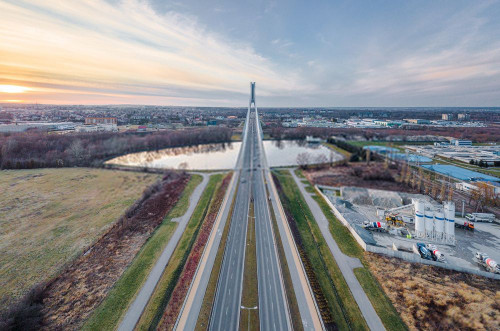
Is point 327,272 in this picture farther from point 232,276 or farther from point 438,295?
point 232,276

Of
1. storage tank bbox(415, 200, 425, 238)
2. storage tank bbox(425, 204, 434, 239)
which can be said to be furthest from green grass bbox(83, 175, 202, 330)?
storage tank bbox(425, 204, 434, 239)

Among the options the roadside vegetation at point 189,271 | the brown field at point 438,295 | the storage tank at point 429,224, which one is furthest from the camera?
the storage tank at point 429,224

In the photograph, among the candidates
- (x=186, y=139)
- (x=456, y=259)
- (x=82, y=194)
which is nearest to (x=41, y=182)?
(x=82, y=194)

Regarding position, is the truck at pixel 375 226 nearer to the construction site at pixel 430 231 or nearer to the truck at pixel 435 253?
the construction site at pixel 430 231

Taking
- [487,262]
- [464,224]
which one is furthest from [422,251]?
[464,224]

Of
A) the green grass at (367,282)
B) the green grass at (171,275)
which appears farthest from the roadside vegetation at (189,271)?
the green grass at (367,282)

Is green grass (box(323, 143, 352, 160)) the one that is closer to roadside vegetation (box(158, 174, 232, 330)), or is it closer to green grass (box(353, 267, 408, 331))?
roadside vegetation (box(158, 174, 232, 330))

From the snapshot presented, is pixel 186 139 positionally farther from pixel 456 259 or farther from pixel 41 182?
pixel 456 259
